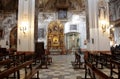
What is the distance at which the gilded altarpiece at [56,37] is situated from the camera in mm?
27172

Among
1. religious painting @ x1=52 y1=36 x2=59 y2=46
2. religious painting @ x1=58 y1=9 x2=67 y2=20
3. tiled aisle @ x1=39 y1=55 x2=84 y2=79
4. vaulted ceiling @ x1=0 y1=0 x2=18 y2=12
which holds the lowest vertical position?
tiled aisle @ x1=39 y1=55 x2=84 y2=79

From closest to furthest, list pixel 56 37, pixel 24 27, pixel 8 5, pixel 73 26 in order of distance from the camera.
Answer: pixel 24 27
pixel 8 5
pixel 56 37
pixel 73 26

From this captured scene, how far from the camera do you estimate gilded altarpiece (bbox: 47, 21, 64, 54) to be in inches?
1070

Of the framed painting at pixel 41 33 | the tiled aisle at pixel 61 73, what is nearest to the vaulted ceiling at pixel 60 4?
the framed painting at pixel 41 33

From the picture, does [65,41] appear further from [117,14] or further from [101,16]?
[101,16]

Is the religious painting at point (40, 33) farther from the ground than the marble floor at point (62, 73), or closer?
farther from the ground

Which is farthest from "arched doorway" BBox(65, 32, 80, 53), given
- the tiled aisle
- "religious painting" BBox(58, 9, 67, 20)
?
the tiled aisle

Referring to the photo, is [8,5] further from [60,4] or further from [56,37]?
[56,37]

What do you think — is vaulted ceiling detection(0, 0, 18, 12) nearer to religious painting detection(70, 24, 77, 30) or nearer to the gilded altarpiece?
the gilded altarpiece

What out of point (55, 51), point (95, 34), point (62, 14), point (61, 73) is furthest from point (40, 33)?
point (61, 73)

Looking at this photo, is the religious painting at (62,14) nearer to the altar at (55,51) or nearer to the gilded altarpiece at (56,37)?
the gilded altarpiece at (56,37)

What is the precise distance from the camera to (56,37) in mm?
27203

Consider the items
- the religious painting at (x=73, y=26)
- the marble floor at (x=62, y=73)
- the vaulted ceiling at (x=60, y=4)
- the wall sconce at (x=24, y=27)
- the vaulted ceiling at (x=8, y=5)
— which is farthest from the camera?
the vaulted ceiling at (x=60, y=4)

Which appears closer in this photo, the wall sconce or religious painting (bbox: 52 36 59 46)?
the wall sconce
